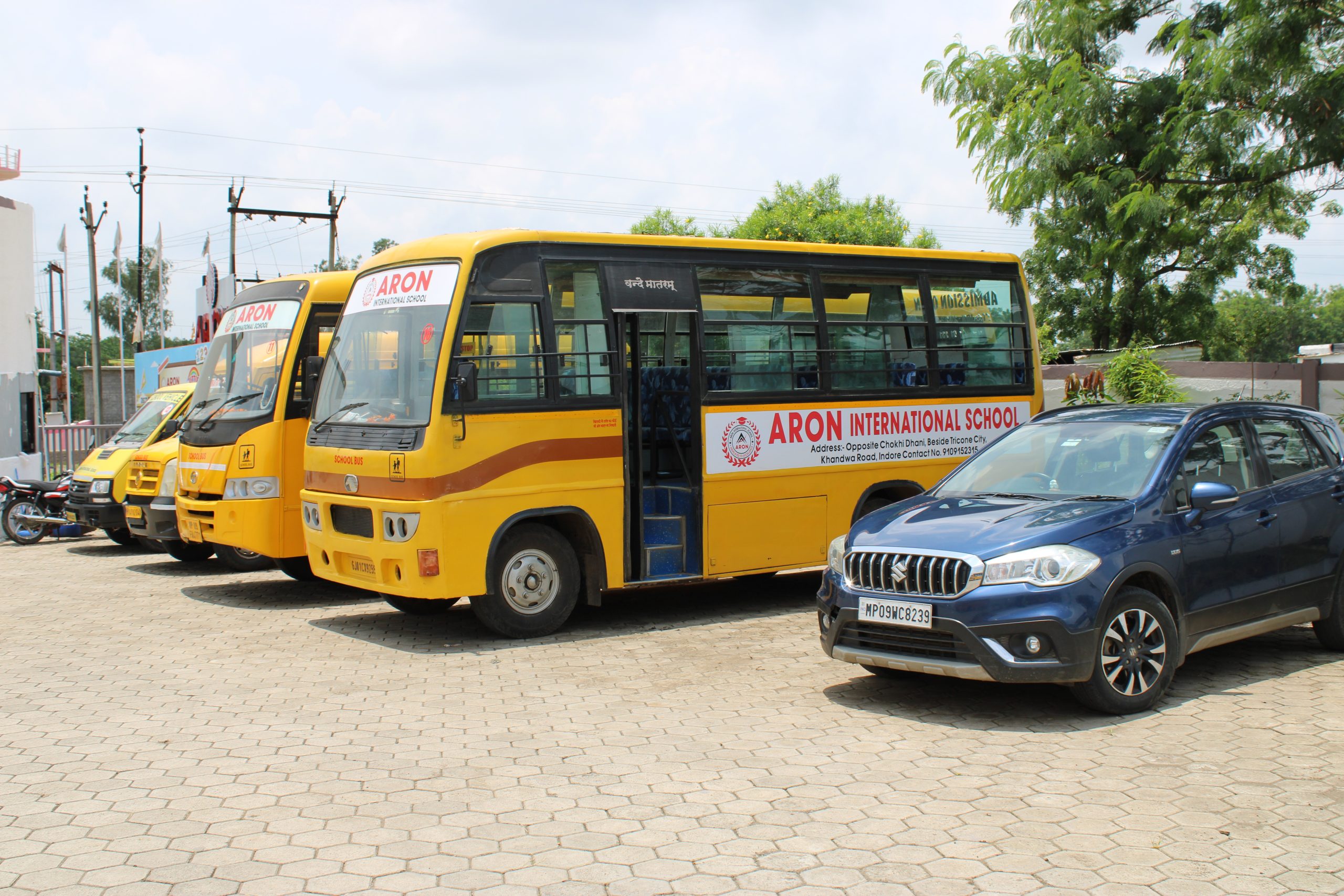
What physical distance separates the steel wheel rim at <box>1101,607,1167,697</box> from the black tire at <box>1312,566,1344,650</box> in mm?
2093

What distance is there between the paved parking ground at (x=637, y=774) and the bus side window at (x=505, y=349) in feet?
6.48

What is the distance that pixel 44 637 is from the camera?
9.80 meters

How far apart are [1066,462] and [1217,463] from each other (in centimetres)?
90

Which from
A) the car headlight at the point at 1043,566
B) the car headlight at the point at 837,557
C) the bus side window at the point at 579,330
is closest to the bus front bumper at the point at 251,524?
the bus side window at the point at 579,330

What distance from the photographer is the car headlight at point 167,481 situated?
13.5 m

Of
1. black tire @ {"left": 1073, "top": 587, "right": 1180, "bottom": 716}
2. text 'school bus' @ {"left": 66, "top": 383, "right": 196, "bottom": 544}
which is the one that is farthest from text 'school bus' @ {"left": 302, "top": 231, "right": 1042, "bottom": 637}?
text 'school bus' @ {"left": 66, "top": 383, "right": 196, "bottom": 544}

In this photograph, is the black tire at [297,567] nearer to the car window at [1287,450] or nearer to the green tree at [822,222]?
the car window at [1287,450]

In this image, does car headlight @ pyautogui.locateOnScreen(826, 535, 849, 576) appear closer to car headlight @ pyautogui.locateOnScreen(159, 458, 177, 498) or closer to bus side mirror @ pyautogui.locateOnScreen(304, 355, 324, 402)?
bus side mirror @ pyautogui.locateOnScreen(304, 355, 324, 402)

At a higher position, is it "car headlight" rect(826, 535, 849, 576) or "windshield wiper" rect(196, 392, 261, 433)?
"windshield wiper" rect(196, 392, 261, 433)

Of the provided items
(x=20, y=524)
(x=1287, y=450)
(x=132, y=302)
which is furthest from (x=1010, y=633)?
(x=132, y=302)

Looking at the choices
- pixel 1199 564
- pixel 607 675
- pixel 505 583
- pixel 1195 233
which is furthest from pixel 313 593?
pixel 1195 233

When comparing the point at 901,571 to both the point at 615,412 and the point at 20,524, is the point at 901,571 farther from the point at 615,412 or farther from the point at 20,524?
the point at 20,524

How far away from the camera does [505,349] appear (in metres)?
9.02

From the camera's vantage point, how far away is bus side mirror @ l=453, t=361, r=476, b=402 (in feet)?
28.2
